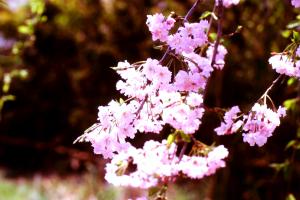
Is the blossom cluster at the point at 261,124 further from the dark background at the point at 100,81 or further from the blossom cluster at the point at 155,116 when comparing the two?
the dark background at the point at 100,81

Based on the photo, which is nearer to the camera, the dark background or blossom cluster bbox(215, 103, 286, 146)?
blossom cluster bbox(215, 103, 286, 146)

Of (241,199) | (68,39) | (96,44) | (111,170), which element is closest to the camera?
(111,170)

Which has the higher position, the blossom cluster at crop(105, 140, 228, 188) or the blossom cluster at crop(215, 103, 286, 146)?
the blossom cluster at crop(215, 103, 286, 146)

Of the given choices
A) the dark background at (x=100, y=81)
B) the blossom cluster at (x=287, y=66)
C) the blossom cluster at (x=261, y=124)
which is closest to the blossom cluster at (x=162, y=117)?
the blossom cluster at (x=261, y=124)

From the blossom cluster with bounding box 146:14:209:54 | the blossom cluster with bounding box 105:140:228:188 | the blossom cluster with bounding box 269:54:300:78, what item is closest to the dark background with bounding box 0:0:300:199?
the blossom cluster with bounding box 269:54:300:78

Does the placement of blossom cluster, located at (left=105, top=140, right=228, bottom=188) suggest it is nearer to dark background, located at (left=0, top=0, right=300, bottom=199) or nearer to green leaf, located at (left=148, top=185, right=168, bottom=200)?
green leaf, located at (left=148, top=185, right=168, bottom=200)

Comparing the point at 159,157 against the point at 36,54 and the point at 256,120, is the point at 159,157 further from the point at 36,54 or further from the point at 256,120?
the point at 36,54

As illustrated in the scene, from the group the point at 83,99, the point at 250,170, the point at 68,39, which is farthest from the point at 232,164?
the point at 68,39

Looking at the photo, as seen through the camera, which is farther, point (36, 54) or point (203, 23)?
point (36, 54)

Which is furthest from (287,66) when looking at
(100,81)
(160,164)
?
(100,81)
